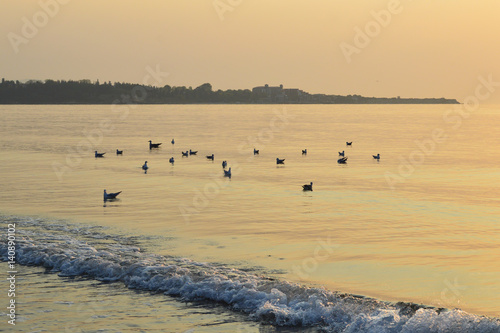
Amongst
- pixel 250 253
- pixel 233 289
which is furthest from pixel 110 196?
pixel 233 289

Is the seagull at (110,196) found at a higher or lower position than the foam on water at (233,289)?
lower

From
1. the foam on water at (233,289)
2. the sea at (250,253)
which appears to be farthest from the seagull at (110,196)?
the foam on water at (233,289)

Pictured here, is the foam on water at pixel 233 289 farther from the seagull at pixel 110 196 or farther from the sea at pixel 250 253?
the seagull at pixel 110 196

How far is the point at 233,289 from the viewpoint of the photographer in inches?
801

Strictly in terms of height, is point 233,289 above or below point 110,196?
above

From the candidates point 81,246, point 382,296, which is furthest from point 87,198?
point 382,296

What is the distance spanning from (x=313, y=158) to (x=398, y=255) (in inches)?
1831

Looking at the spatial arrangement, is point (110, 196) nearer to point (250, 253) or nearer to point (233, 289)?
point (250, 253)

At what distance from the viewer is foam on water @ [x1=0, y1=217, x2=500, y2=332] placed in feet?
57.9

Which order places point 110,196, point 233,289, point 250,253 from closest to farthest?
point 233,289 → point 250,253 → point 110,196

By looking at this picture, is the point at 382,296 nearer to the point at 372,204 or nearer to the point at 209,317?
the point at 209,317

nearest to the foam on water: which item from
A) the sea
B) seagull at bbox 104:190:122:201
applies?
the sea

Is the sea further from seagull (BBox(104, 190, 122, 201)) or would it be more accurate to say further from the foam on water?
seagull (BBox(104, 190, 122, 201))

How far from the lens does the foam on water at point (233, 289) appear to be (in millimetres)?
17656
